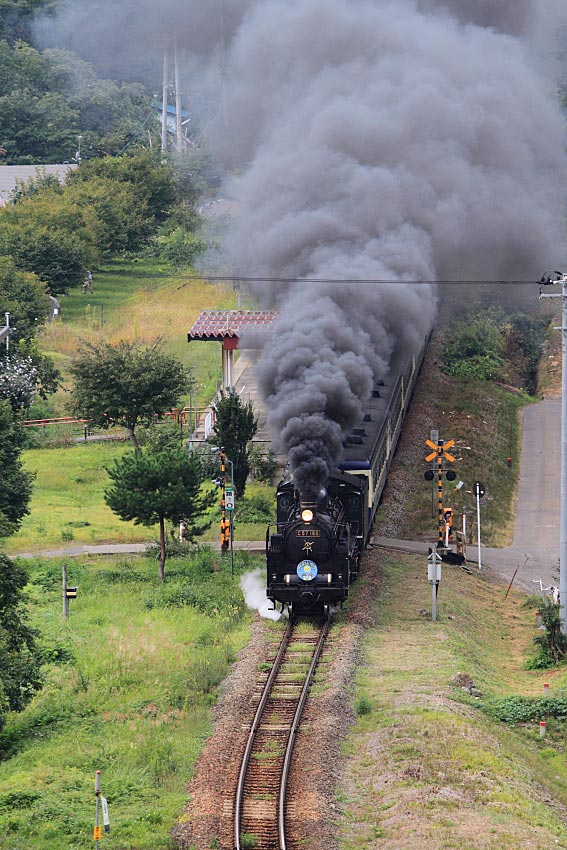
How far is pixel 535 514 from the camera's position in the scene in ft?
130

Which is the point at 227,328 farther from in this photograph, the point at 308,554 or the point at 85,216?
the point at 85,216

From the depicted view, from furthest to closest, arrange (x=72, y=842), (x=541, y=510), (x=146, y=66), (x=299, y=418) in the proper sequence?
(x=146, y=66) < (x=541, y=510) < (x=299, y=418) < (x=72, y=842)

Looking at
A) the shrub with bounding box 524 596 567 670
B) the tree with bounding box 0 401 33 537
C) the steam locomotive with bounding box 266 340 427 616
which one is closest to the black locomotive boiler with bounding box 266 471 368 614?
the steam locomotive with bounding box 266 340 427 616

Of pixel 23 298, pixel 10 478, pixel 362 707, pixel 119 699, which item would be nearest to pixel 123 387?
pixel 10 478

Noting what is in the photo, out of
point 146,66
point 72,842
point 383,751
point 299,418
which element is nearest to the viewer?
point 72,842

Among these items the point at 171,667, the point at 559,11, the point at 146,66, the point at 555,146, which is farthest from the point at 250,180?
the point at 146,66

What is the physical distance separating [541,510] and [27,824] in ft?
84.9

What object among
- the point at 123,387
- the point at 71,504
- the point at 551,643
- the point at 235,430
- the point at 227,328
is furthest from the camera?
the point at 227,328

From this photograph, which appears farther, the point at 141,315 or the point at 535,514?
the point at 141,315

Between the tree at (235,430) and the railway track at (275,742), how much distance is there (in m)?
10.9

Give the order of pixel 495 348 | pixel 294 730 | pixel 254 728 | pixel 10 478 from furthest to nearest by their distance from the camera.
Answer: pixel 495 348, pixel 10 478, pixel 254 728, pixel 294 730

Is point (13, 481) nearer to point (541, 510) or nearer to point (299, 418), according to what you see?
point (299, 418)

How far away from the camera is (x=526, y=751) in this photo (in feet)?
67.3

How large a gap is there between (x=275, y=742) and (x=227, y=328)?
25.4 metres
